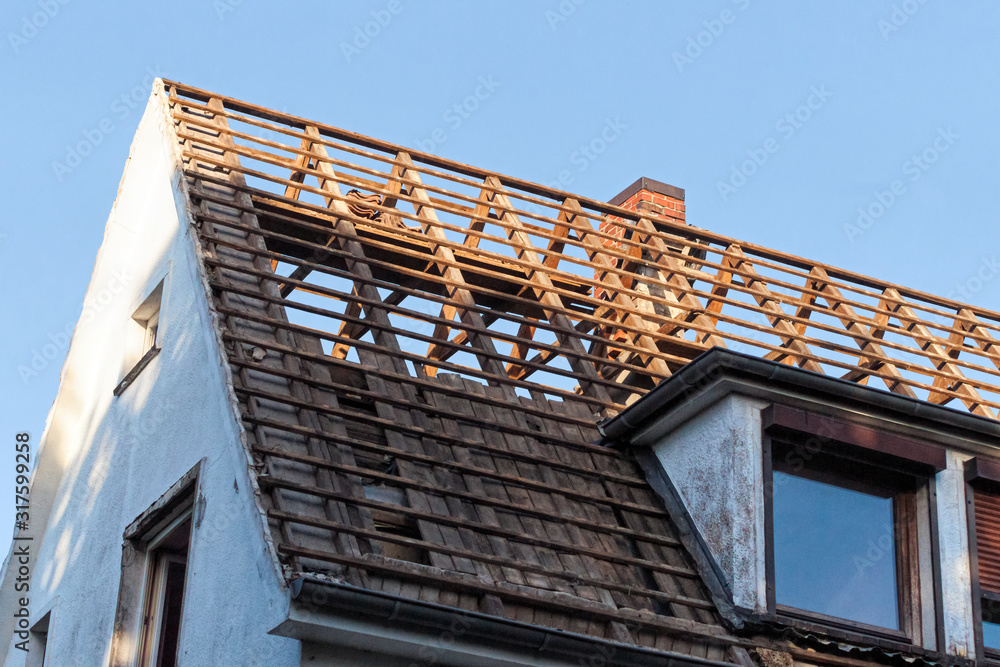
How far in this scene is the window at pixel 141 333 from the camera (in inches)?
402

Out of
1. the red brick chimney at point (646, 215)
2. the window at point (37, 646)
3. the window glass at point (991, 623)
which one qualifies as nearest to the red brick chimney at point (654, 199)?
the red brick chimney at point (646, 215)

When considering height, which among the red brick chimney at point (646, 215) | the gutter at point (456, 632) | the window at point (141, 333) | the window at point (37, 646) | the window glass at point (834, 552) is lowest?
the gutter at point (456, 632)

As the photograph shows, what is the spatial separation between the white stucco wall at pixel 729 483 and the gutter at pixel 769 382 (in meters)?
0.21

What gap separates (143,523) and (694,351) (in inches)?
176

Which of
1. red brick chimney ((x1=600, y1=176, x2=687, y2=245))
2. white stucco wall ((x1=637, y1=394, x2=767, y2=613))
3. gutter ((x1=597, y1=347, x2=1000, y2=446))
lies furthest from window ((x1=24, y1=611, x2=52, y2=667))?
red brick chimney ((x1=600, y1=176, x2=687, y2=245))

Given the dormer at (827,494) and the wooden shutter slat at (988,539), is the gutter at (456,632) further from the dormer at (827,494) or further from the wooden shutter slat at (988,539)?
the wooden shutter slat at (988,539)

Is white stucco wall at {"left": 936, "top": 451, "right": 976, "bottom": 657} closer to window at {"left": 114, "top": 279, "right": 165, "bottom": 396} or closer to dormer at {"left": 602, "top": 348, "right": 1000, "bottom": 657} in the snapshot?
dormer at {"left": 602, "top": 348, "right": 1000, "bottom": 657}

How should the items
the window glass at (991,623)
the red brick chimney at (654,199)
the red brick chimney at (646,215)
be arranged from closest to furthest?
the window glass at (991,623)
the red brick chimney at (646,215)
the red brick chimney at (654,199)

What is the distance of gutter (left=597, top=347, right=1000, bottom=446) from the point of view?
27.0 feet

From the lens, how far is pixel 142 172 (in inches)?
429

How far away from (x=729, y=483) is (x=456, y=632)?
2379 mm

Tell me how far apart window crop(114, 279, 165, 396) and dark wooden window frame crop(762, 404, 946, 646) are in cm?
476

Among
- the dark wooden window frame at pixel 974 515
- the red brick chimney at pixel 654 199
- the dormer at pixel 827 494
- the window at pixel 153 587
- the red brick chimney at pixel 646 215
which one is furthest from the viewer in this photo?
the red brick chimney at pixel 654 199

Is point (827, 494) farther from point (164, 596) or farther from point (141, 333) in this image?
point (141, 333)
